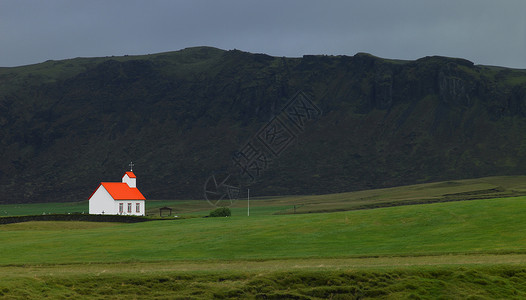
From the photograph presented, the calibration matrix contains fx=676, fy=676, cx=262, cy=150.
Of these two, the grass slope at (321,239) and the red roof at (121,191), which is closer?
the grass slope at (321,239)

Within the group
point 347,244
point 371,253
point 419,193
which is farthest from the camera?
point 419,193

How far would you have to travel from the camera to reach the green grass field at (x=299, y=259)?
29.2 metres

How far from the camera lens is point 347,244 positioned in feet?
149

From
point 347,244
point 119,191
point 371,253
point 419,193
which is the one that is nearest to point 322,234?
point 347,244

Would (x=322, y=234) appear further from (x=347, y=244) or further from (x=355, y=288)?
(x=355, y=288)

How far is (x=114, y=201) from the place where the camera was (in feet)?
331

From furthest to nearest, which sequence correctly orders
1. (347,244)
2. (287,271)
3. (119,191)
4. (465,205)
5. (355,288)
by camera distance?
1. (119,191)
2. (465,205)
3. (347,244)
4. (287,271)
5. (355,288)

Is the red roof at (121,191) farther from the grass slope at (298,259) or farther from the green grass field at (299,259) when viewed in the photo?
the grass slope at (298,259)

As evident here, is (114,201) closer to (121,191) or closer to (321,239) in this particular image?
(121,191)

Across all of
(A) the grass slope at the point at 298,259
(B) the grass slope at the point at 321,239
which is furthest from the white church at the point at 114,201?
(B) the grass slope at the point at 321,239

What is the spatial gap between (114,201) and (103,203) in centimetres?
173

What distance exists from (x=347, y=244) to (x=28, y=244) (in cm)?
2488

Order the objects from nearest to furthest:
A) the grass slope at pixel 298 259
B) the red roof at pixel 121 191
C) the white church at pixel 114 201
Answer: the grass slope at pixel 298 259 → the white church at pixel 114 201 → the red roof at pixel 121 191

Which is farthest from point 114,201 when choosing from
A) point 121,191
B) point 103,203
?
point 121,191
